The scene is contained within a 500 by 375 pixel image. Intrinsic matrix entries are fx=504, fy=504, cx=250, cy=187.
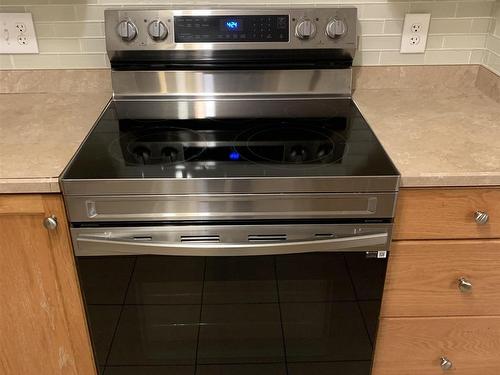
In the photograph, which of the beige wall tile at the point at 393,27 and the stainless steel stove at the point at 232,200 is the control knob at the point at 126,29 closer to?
the stainless steel stove at the point at 232,200

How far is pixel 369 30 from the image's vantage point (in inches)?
60.5

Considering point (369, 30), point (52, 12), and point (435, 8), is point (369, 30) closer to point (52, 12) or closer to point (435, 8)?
point (435, 8)

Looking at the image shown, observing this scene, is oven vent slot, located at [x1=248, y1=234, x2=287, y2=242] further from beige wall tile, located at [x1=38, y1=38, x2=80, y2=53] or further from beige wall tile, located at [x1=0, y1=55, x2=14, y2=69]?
beige wall tile, located at [x1=0, y1=55, x2=14, y2=69]

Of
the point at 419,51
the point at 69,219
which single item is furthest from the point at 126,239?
the point at 419,51

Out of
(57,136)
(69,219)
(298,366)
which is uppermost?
(57,136)

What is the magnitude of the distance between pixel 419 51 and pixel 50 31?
1.12 meters

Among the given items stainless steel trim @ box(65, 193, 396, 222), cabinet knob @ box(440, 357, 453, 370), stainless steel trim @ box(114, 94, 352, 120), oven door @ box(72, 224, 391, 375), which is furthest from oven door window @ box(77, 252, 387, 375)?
stainless steel trim @ box(114, 94, 352, 120)

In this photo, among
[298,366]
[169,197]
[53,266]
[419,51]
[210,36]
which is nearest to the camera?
[169,197]

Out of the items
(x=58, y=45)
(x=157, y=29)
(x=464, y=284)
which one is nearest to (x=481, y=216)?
(x=464, y=284)

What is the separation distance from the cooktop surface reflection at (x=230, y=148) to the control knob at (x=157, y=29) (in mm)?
236

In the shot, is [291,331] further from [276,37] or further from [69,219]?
[276,37]

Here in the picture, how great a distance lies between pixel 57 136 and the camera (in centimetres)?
125

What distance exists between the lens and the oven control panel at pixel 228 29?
1.39m

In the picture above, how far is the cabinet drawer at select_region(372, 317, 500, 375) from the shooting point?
1302 mm
